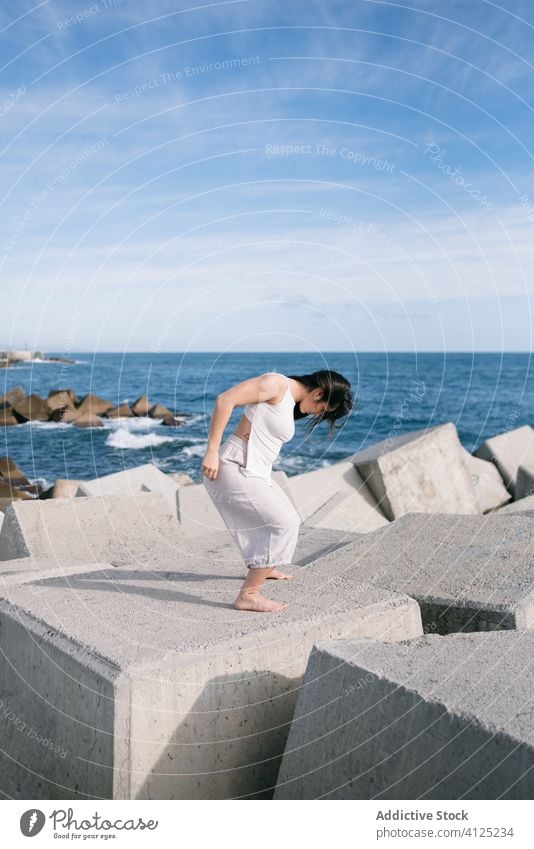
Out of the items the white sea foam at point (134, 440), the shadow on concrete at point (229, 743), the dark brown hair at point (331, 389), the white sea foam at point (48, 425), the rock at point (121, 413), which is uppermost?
the dark brown hair at point (331, 389)

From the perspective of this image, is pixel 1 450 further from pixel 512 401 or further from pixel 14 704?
pixel 512 401

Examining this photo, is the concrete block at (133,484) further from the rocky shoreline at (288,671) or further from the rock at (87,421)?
the rock at (87,421)

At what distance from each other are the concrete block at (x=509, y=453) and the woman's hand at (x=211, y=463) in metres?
8.55

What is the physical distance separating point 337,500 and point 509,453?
5.32 metres

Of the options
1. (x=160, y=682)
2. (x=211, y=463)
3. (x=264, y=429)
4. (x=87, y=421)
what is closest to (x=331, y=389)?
(x=264, y=429)

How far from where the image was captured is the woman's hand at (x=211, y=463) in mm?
4215

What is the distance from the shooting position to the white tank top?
4328 millimetres

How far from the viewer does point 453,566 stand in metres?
4.86

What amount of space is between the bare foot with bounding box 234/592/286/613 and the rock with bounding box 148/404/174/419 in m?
30.6

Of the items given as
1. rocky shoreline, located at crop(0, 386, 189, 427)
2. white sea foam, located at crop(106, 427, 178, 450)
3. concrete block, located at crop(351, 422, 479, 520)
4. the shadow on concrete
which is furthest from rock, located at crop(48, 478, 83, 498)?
rocky shoreline, located at crop(0, 386, 189, 427)

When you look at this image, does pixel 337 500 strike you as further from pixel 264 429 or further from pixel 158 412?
pixel 158 412

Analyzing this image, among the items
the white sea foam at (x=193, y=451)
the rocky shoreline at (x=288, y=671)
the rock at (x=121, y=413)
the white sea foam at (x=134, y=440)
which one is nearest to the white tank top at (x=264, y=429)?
the rocky shoreline at (x=288, y=671)

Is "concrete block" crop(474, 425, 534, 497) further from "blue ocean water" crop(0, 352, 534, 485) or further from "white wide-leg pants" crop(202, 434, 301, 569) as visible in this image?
"white wide-leg pants" crop(202, 434, 301, 569)

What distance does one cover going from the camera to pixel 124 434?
31.4m
